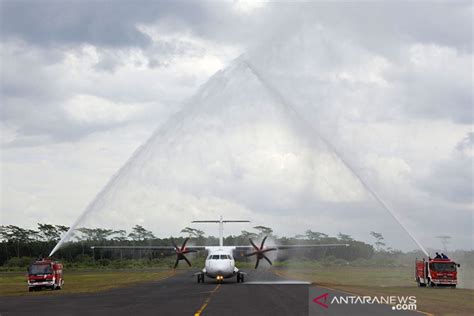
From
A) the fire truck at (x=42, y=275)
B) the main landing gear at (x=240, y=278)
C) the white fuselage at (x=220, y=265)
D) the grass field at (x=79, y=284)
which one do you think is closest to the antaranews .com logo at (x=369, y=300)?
the white fuselage at (x=220, y=265)

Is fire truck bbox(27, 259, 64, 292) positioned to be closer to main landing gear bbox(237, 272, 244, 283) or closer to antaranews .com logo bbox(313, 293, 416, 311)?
main landing gear bbox(237, 272, 244, 283)

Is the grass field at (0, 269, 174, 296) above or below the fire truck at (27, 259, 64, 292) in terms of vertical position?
below

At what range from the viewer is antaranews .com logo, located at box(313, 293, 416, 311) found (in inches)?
1134

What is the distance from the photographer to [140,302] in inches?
1292

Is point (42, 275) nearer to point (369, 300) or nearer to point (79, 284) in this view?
point (79, 284)

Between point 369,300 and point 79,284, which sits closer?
point 369,300

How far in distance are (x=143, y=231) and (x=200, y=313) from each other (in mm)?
140479

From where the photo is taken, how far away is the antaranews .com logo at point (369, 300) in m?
28.8

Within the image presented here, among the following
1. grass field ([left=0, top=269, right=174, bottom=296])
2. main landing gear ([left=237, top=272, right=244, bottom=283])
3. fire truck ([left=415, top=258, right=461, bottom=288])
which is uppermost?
fire truck ([left=415, top=258, right=461, bottom=288])

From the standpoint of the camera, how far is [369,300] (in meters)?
31.6

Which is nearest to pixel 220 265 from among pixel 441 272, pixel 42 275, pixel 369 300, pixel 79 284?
pixel 42 275

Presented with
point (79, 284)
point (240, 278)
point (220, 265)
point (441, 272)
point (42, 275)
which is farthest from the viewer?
point (79, 284)

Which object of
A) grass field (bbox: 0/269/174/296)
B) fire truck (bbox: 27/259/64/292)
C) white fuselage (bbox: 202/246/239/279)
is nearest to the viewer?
grass field (bbox: 0/269/174/296)

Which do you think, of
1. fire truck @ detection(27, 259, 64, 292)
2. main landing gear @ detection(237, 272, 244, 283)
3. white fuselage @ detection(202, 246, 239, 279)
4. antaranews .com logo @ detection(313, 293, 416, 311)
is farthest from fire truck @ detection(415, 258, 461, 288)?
fire truck @ detection(27, 259, 64, 292)
